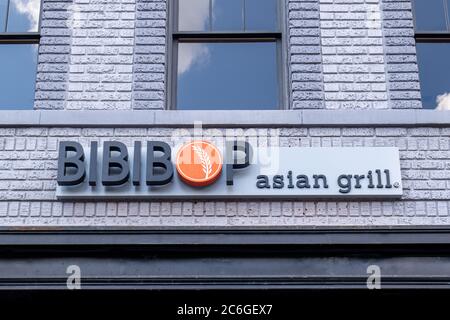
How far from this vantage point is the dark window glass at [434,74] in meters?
8.02

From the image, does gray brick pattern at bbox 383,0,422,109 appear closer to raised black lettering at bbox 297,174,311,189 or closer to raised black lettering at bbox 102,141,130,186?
raised black lettering at bbox 297,174,311,189

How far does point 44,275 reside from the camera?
6832 millimetres

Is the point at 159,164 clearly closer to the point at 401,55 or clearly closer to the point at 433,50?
the point at 401,55

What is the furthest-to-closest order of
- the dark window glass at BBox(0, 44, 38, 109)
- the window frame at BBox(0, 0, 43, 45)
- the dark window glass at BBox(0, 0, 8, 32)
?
1. the dark window glass at BBox(0, 0, 8, 32)
2. the window frame at BBox(0, 0, 43, 45)
3. the dark window glass at BBox(0, 44, 38, 109)

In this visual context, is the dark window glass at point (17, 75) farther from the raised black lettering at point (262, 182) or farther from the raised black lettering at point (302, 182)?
the raised black lettering at point (302, 182)

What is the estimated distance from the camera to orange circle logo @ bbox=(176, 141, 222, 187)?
7129mm

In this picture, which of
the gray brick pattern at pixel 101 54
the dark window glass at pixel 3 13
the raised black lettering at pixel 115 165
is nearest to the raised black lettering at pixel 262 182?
the raised black lettering at pixel 115 165

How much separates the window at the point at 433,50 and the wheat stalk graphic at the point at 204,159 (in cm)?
223

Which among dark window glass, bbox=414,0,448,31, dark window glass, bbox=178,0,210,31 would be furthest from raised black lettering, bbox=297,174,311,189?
dark window glass, bbox=414,0,448,31

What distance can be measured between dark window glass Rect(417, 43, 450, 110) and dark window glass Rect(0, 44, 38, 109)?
369cm
